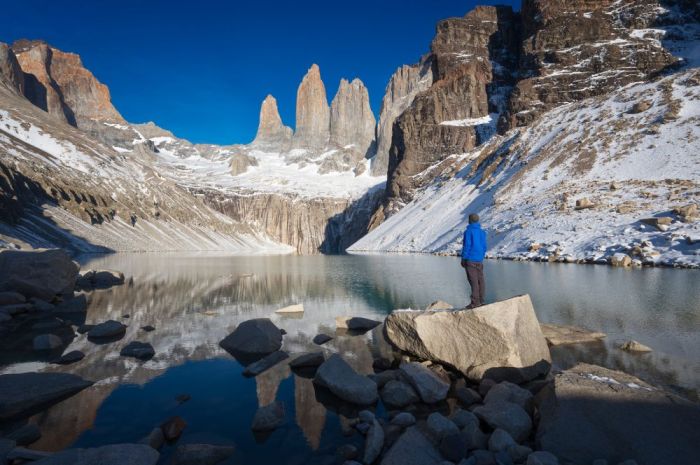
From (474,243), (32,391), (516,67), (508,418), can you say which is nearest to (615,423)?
(508,418)

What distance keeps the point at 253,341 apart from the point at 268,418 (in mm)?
5341

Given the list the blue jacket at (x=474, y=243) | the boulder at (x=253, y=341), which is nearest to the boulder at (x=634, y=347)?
the blue jacket at (x=474, y=243)

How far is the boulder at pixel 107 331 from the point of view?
13.7m

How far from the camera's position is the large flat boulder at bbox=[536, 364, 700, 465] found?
5492 millimetres

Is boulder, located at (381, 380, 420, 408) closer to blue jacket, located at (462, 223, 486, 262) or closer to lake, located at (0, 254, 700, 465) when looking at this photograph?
lake, located at (0, 254, 700, 465)

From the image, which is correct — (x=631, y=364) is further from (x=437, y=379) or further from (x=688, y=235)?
(x=688, y=235)

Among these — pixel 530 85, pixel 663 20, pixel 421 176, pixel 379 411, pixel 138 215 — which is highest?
pixel 663 20

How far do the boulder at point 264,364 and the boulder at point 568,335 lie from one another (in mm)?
8408

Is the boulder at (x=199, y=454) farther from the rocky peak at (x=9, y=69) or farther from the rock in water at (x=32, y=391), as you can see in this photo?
the rocky peak at (x=9, y=69)

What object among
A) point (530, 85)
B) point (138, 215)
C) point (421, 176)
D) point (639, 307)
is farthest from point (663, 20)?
point (138, 215)

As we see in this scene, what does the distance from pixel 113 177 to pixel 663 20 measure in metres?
168

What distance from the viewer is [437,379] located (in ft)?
28.5

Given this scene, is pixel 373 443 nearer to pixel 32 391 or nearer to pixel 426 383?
pixel 426 383

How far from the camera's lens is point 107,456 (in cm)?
527
